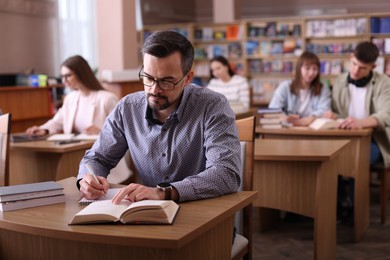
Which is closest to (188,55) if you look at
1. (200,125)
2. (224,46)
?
(200,125)

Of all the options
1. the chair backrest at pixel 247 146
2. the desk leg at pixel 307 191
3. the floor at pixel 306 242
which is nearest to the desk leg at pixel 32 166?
the desk leg at pixel 307 191

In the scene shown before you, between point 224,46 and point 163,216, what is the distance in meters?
8.58

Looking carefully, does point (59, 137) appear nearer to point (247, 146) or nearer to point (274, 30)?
point (247, 146)

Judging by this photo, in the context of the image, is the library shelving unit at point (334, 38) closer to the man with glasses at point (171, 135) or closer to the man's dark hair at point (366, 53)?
the man's dark hair at point (366, 53)

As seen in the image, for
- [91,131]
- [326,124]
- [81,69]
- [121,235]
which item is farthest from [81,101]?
[121,235]

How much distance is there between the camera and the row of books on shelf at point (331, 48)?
935cm

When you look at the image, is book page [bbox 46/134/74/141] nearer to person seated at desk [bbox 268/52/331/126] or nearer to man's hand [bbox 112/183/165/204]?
person seated at desk [bbox 268/52/331/126]

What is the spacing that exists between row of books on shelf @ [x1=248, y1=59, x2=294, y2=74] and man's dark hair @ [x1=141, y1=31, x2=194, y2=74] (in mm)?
7713

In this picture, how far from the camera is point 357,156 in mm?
4074

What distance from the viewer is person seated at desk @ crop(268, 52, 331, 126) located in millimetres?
4844

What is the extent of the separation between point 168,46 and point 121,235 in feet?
2.66

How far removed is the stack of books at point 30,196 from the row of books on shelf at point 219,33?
813 centimetres

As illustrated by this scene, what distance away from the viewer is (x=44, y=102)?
738 centimetres

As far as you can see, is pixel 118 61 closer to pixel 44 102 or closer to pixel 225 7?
pixel 44 102
